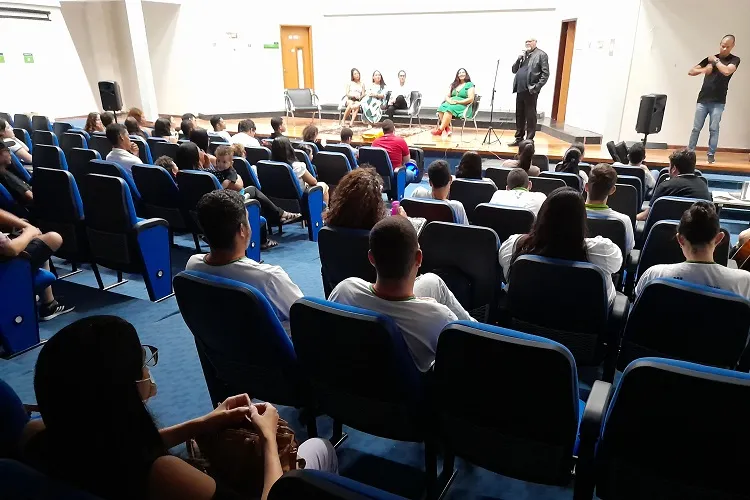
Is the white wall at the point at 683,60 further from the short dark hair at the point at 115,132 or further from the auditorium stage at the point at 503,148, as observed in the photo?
the short dark hair at the point at 115,132

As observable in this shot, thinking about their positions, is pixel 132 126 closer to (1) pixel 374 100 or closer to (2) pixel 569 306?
(1) pixel 374 100

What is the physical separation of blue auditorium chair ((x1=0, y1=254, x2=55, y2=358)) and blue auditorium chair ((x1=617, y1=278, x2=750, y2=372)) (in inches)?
118

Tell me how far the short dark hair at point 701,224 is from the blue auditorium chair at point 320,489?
1.93m

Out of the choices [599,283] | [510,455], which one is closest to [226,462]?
[510,455]

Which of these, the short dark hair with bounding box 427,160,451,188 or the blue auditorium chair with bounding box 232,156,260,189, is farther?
the blue auditorium chair with bounding box 232,156,260,189

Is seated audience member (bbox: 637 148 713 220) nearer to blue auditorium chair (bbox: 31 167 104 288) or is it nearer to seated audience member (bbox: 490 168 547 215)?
seated audience member (bbox: 490 168 547 215)

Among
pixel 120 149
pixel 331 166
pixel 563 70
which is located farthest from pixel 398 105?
pixel 120 149

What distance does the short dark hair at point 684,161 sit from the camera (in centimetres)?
382

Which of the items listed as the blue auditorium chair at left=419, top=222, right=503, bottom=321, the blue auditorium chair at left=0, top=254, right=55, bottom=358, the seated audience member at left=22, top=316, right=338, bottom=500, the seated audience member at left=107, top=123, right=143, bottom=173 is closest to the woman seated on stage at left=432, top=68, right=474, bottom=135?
the seated audience member at left=107, top=123, right=143, bottom=173

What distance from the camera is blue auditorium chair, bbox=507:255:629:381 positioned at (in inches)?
80.4

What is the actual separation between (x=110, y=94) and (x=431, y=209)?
9.29 metres

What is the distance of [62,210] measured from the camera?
3346 millimetres

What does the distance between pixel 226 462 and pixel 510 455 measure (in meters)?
0.83

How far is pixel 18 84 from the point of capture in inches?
420
